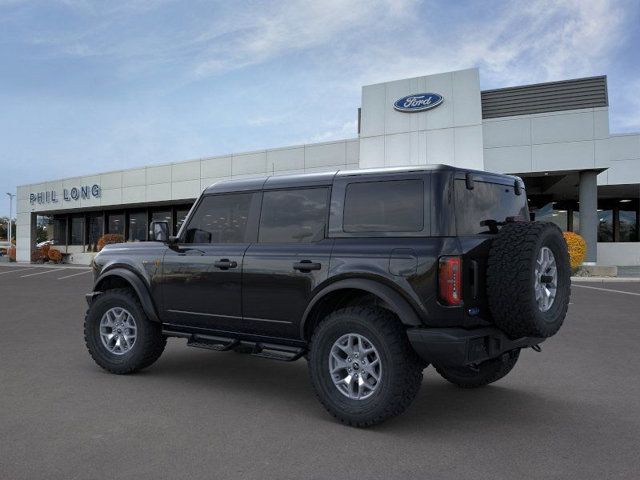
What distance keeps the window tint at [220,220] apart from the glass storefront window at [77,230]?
156 feet

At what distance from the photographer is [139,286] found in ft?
19.7

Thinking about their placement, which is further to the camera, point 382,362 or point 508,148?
point 508,148

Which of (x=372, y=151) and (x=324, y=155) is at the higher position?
(x=324, y=155)

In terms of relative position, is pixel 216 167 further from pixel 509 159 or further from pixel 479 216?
pixel 479 216

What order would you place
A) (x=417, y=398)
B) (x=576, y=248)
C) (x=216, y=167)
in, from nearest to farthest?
(x=417, y=398)
(x=576, y=248)
(x=216, y=167)

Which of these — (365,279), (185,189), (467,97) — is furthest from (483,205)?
(185,189)

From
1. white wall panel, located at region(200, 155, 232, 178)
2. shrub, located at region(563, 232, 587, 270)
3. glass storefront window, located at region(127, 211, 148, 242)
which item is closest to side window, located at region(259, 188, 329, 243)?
shrub, located at region(563, 232, 587, 270)

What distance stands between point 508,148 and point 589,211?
4354 mm

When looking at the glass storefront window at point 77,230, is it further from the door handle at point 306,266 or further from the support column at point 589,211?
the door handle at point 306,266

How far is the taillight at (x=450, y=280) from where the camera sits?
13.4ft

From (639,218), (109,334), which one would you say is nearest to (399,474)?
(109,334)

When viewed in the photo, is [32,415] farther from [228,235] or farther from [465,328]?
[465,328]

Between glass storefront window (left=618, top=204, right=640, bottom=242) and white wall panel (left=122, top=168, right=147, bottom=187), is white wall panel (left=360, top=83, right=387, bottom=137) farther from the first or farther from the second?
glass storefront window (left=618, top=204, right=640, bottom=242)

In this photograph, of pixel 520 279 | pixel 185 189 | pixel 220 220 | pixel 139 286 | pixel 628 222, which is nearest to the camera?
pixel 520 279
